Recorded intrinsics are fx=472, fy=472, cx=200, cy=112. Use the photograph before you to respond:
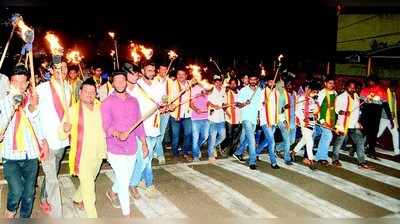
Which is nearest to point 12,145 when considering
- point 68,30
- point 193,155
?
point 193,155

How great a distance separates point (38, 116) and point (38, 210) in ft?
5.57

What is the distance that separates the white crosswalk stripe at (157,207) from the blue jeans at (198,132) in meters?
2.79

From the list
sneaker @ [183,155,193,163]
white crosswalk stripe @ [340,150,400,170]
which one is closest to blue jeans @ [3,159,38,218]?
sneaker @ [183,155,193,163]

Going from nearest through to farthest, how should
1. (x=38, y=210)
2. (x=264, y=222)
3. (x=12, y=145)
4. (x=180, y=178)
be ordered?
(x=264, y=222) < (x=12, y=145) < (x=38, y=210) < (x=180, y=178)

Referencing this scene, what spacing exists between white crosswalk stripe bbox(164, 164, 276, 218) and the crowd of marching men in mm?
881

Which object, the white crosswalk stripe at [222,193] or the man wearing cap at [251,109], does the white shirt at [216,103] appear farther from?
the white crosswalk stripe at [222,193]

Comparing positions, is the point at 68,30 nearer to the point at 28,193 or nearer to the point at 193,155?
the point at 193,155

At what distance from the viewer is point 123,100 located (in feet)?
19.5

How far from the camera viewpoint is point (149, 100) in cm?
748

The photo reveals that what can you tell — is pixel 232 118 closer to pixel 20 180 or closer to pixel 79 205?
pixel 79 205

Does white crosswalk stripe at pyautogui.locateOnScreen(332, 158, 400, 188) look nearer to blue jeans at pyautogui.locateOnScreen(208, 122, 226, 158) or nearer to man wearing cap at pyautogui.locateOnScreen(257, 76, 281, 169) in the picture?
man wearing cap at pyautogui.locateOnScreen(257, 76, 281, 169)

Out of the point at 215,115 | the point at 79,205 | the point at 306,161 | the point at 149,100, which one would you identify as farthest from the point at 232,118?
the point at 79,205

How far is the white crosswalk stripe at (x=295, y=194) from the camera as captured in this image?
22.5 ft

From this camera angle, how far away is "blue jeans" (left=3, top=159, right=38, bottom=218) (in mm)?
5383
